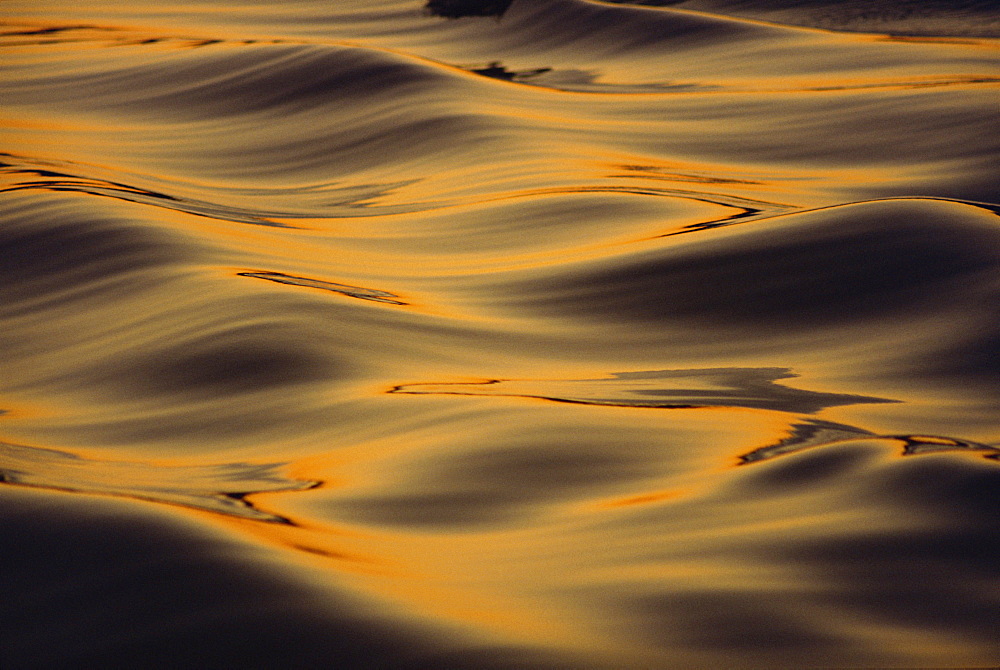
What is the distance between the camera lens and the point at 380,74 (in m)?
2.66

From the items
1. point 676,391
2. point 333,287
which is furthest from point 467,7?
point 676,391

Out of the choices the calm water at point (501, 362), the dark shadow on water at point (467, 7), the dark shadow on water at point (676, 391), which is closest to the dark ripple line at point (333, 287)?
the calm water at point (501, 362)

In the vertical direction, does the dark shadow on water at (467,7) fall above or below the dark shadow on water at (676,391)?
above

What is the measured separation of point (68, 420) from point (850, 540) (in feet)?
2.48

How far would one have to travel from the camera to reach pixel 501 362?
50.4 inches

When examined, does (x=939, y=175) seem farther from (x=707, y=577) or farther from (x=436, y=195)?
(x=707, y=577)

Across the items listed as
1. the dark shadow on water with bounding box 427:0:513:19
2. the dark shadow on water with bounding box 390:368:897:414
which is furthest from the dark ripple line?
the dark shadow on water with bounding box 427:0:513:19

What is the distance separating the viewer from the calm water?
2.23 feet

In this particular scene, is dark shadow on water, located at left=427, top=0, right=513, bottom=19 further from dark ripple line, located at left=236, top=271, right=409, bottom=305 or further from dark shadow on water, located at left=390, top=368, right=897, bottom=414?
dark shadow on water, located at left=390, top=368, right=897, bottom=414

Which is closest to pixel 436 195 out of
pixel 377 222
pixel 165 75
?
pixel 377 222

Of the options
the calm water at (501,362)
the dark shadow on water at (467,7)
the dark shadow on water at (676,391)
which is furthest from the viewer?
the dark shadow on water at (467,7)

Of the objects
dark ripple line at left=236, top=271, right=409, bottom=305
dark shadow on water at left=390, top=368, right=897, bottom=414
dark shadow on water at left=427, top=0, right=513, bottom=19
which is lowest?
dark shadow on water at left=390, top=368, right=897, bottom=414

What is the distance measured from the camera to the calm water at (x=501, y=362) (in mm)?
680

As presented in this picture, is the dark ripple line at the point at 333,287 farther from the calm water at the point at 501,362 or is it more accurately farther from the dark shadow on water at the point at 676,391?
the dark shadow on water at the point at 676,391
